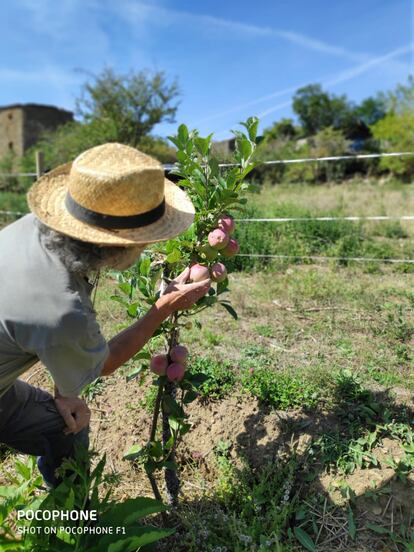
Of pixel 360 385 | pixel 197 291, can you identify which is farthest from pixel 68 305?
pixel 360 385

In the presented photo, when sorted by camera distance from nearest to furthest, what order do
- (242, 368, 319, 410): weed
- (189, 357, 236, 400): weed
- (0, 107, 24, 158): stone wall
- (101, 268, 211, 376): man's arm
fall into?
1. (101, 268, 211, 376): man's arm
2. (242, 368, 319, 410): weed
3. (189, 357, 236, 400): weed
4. (0, 107, 24, 158): stone wall

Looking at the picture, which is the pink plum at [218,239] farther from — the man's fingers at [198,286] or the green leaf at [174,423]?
the green leaf at [174,423]

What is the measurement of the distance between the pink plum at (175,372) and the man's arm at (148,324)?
0.26m

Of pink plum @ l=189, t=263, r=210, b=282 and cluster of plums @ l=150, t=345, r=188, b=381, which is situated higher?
pink plum @ l=189, t=263, r=210, b=282

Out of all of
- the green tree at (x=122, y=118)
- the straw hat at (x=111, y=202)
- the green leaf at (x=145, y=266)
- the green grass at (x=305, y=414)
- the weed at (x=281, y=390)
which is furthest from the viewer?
the green tree at (x=122, y=118)

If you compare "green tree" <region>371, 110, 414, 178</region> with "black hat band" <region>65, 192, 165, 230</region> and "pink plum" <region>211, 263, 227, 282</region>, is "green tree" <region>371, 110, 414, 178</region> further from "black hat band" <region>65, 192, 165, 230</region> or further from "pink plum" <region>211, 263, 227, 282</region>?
"black hat band" <region>65, 192, 165, 230</region>

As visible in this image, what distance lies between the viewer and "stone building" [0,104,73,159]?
1006 inches

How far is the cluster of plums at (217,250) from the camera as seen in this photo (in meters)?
1.78

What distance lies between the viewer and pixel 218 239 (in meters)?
1.78

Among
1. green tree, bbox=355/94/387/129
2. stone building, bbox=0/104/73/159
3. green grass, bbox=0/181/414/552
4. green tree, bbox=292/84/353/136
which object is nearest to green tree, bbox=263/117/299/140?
green tree, bbox=292/84/353/136

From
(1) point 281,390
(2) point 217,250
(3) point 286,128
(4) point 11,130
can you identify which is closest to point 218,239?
(2) point 217,250

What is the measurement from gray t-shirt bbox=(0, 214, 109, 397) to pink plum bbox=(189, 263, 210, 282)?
423 millimetres

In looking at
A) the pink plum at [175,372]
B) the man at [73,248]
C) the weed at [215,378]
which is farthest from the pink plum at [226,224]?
the weed at [215,378]

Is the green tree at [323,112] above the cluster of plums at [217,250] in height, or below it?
above
